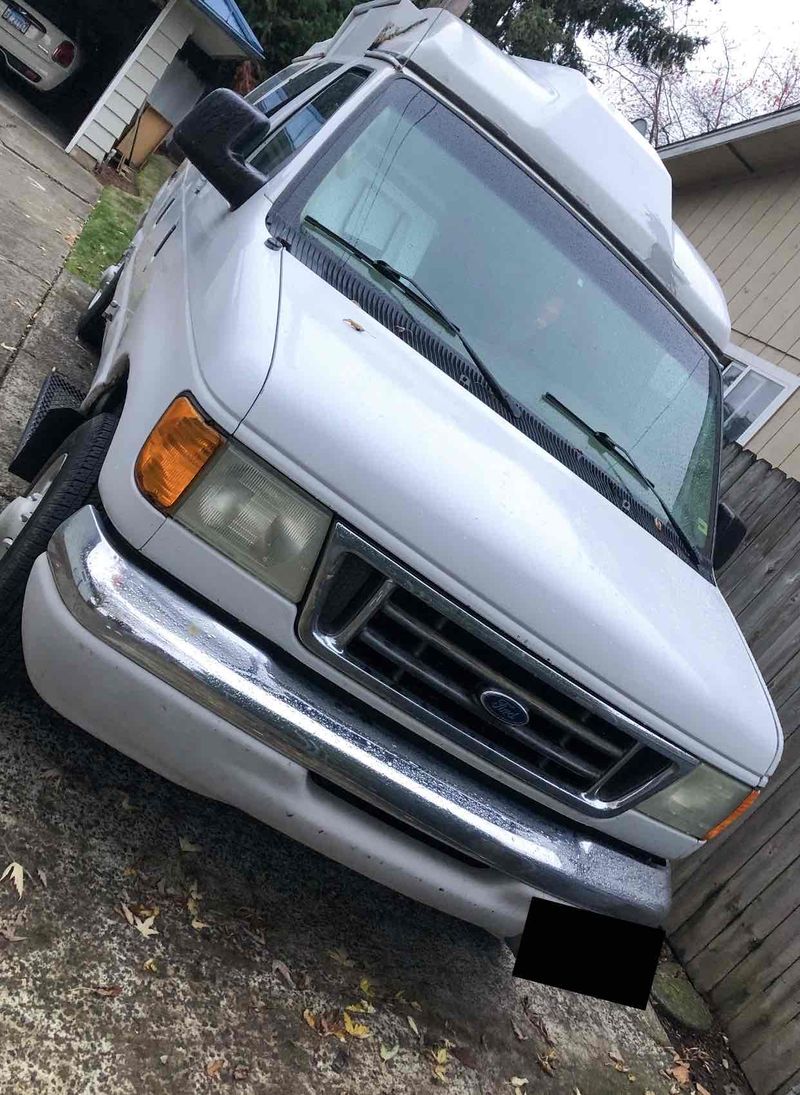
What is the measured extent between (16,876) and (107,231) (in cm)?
807

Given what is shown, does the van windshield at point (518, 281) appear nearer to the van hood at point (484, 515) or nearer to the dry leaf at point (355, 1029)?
Result: the van hood at point (484, 515)

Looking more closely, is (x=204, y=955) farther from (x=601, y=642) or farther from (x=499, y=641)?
(x=601, y=642)

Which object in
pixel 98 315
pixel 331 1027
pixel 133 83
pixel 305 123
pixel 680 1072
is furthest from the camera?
pixel 133 83

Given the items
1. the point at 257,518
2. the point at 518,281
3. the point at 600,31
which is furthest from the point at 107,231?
the point at 600,31

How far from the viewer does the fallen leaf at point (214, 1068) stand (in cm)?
231

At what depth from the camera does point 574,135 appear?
3629 millimetres

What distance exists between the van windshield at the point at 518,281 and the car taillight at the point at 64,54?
11.1 m

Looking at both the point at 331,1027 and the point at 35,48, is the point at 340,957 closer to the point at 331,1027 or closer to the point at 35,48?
the point at 331,1027

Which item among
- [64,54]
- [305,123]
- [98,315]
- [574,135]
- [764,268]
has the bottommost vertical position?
[98,315]

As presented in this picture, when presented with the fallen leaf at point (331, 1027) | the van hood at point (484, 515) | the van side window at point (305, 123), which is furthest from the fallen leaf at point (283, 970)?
the van side window at point (305, 123)

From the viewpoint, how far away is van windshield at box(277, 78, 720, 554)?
2.96m

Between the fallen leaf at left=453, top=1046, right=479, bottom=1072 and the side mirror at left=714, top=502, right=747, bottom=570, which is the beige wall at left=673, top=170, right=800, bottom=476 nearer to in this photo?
the side mirror at left=714, top=502, right=747, bottom=570

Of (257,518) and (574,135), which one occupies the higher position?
(574,135)

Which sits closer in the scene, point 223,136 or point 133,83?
point 223,136
